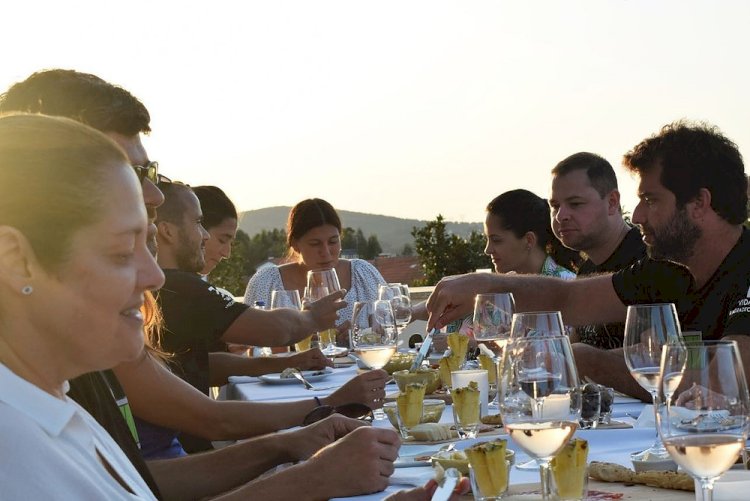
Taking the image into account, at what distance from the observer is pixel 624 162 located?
4.02 meters

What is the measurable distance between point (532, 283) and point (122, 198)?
8.91 ft

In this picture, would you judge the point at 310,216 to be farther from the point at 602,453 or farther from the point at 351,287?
the point at 602,453

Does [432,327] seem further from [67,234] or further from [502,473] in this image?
[67,234]

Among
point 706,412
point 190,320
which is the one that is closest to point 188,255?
point 190,320

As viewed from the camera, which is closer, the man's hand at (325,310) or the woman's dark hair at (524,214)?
the man's hand at (325,310)

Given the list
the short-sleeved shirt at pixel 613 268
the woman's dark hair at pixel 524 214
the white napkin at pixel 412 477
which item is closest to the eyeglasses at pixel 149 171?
the white napkin at pixel 412 477

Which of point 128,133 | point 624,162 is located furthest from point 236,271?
point 128,133

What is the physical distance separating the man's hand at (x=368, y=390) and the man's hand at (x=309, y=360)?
142 centimetres

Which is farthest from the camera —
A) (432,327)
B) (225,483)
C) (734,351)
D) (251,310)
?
(251,310)

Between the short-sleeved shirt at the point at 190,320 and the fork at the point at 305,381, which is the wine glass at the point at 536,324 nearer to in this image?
the fork at the point at 305,381

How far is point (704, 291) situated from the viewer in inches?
137

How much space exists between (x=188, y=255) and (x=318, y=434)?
2.04 metres

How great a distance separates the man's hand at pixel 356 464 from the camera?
188 cm

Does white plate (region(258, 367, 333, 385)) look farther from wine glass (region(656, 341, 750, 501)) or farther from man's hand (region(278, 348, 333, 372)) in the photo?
wine glass (region(656, 341, 750, 501))
